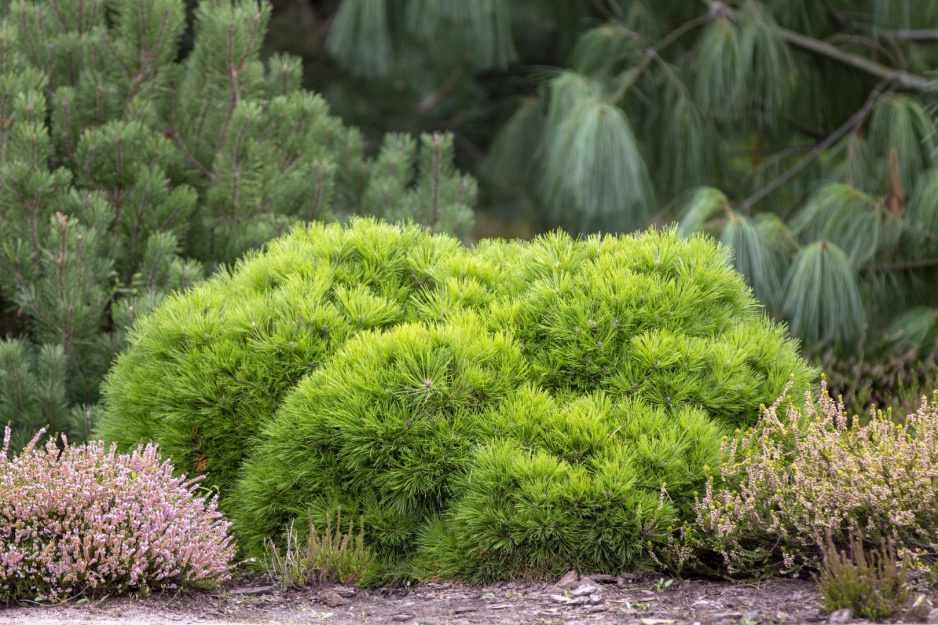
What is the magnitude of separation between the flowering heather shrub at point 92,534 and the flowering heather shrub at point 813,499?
1.53 metres

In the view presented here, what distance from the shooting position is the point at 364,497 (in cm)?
311

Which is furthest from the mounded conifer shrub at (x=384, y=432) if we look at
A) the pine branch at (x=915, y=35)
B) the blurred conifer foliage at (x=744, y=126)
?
A: the pine branch at (x=915, y=35)

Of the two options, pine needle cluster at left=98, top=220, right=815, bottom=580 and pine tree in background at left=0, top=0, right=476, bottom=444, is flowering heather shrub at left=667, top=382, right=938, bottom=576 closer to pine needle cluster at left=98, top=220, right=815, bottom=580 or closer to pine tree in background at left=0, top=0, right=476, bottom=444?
pine needle cluster at left=98, top=220, right=815, bottom=580

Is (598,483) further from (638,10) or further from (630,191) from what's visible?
(638,10)

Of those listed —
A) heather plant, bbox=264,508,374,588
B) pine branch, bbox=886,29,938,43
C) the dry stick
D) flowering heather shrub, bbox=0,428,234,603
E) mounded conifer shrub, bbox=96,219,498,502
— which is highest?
pine branch, bbox=886,29,938,43

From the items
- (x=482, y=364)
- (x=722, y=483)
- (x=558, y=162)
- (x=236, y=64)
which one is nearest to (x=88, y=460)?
(x=482, y=364)

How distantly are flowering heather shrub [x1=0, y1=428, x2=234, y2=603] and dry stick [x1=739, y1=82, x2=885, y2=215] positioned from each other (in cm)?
403

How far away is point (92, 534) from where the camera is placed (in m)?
2.66

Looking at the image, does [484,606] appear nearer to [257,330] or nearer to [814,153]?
[257,330]

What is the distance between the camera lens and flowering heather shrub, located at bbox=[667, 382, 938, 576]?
2.53 m

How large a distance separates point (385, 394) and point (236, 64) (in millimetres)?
2387

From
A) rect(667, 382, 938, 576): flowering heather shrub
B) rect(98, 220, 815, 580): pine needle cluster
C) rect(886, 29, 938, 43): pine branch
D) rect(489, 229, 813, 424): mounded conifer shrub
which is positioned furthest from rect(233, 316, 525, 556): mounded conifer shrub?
rect(886, 29, 938, 43): pine branch

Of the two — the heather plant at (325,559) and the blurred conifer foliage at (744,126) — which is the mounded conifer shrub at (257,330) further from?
the blurred conifer foliage at (744,126)

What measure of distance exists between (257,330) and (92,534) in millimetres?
948
